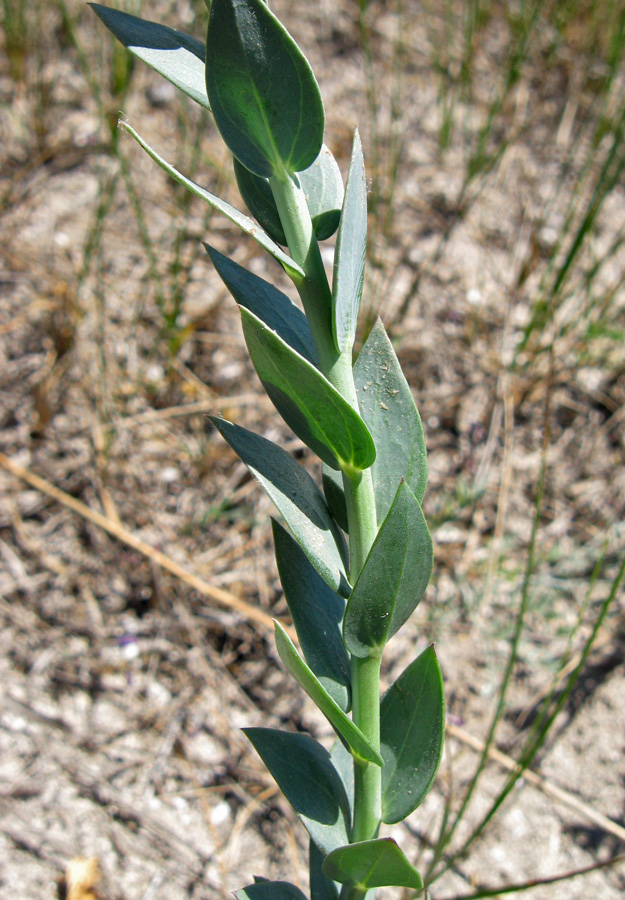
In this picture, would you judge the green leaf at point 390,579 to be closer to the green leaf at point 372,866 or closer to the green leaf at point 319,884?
the green leaf at point 372,866

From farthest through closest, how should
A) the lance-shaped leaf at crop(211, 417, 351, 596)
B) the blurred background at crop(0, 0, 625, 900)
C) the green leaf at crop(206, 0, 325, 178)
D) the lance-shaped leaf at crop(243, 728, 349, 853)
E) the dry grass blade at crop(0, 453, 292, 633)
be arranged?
the dry grass blade at crop(0, 453, 292, 633) → the blurred background at crop(0, 0, 625, 900) → the lance-shaped leaf at crop(243, 728, 349, 853) → the lance-shaped leaf at crop(211, 417, 351, 596) → the green leaf at crop(206, 0, 325, 178)

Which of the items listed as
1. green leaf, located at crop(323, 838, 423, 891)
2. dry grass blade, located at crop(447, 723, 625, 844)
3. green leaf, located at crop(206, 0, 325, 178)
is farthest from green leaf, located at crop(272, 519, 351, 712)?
Result: dry grass blade, located at crop(447, 723, 625, 844)

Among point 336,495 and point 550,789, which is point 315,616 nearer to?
point 336,495

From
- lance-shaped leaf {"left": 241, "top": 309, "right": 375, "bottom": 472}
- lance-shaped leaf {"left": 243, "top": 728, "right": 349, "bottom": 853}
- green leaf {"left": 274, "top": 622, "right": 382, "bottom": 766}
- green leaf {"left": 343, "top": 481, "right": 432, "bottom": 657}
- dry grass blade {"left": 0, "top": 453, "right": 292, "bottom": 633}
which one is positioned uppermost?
lance-shaped leaf {"left": 241, "top": 309, "right": 375, "bottom": 472}

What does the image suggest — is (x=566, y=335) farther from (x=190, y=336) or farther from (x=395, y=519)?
(x=395, y=519)

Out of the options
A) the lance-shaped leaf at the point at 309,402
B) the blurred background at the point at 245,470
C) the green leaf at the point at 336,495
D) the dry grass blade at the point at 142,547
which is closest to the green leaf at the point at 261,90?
the lance-shaped leaf at the point at 309,402

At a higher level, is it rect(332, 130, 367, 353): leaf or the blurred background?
rect(332, 130, 367, 353): leaf

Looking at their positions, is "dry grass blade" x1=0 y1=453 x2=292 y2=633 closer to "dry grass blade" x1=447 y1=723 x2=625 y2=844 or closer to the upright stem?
"dry grass blade" x1=447 y1=723 x2=625 y2=844
